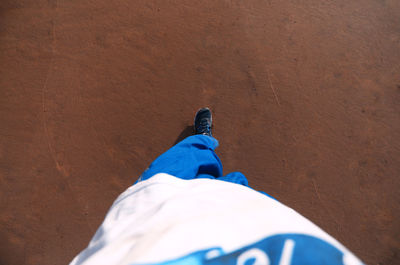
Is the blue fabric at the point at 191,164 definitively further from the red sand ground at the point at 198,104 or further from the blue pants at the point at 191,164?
the red sand ground at the point at 198,104

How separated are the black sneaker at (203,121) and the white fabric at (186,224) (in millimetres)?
895

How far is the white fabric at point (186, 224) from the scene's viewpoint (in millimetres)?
514

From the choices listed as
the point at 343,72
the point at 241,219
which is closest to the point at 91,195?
the point at 241,219

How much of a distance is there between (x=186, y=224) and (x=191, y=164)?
509 mm

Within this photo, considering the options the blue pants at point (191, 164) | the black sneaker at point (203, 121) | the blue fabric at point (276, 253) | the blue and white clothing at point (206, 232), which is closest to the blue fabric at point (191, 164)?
the blue pants at point (191, 164)

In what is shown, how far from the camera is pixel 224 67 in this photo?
67.4 inches

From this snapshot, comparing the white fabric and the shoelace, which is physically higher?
the white fabric

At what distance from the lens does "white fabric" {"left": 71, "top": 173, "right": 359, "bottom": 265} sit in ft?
1.69

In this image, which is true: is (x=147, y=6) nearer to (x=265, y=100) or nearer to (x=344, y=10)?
(x=265, y=100)

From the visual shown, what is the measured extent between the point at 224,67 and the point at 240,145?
24.1 inches

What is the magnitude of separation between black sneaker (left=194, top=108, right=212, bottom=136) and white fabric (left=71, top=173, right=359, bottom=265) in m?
0.90

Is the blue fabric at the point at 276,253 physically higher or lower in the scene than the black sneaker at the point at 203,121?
higher

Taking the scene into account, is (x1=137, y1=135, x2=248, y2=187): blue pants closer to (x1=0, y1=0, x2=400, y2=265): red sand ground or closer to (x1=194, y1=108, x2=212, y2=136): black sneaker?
(x1=194, y1=108, x2=212, y2=136): black sneaker

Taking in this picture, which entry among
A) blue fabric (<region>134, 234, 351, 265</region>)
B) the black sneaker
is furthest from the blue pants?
blue fabric (<region>134, 234, 351, 265</region>)
